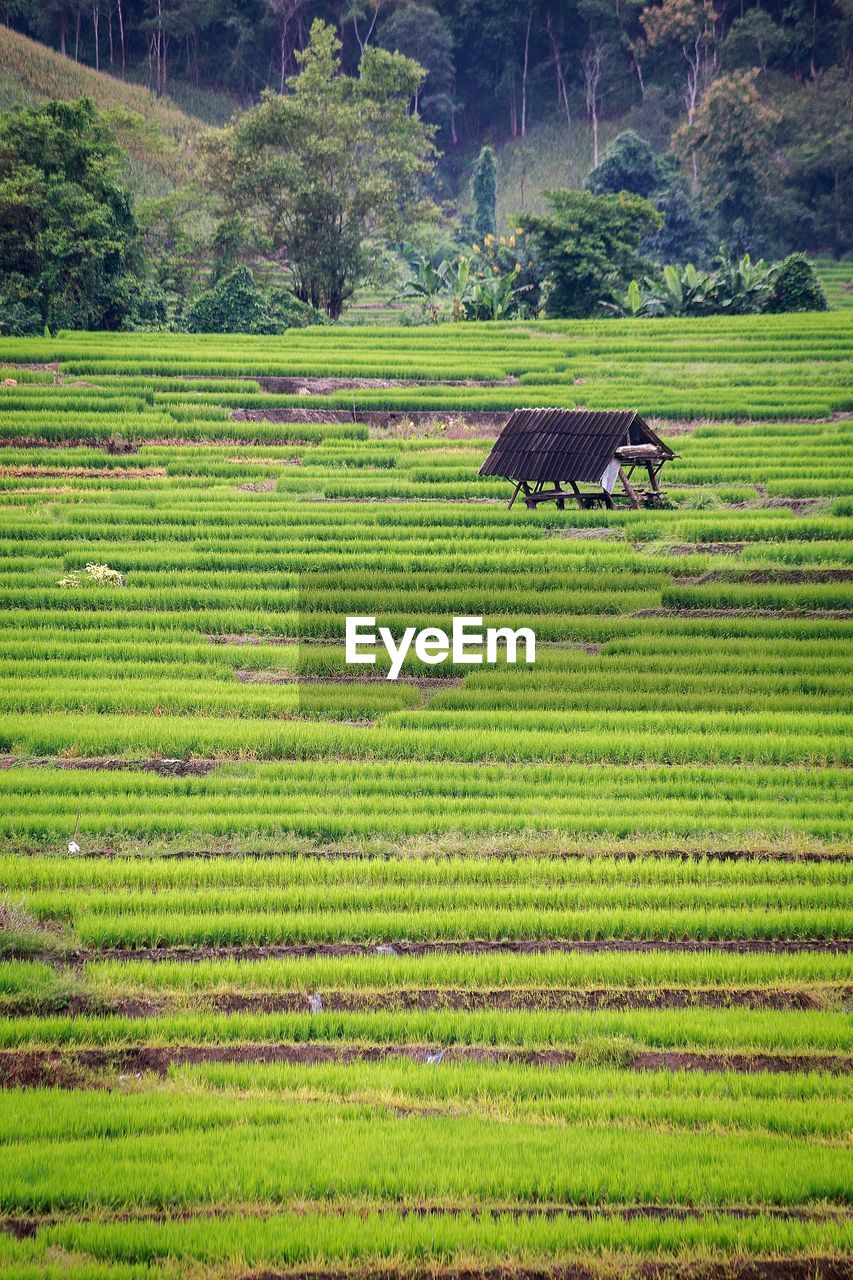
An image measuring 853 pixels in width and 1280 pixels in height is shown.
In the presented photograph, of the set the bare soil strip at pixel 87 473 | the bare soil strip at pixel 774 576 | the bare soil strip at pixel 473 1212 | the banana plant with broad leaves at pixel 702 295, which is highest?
the banana plant with broad leaves at pixel 702 295

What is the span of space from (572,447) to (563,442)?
141mm

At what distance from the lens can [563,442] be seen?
59.0 ft

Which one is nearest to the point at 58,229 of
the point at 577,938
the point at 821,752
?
the point at 821,752

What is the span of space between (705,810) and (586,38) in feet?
185

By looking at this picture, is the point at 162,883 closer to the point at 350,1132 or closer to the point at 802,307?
the point at 350,1132

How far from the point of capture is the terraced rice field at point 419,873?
586 centimetres

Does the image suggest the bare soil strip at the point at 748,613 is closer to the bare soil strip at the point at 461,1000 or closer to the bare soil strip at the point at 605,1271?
the bare soil strip at the point at 461,1000

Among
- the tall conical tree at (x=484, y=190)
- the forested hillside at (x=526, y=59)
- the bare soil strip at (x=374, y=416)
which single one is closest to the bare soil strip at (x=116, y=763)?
the bare soil strip at (x=374, y=416)

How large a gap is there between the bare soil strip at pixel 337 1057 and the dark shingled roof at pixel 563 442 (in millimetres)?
11237

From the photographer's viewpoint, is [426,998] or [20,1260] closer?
[20,1260]

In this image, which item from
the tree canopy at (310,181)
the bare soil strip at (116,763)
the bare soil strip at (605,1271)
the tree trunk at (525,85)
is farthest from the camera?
the tree trunk at (525,85)

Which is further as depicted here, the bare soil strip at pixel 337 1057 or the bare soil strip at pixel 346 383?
the bare soil strip at pixel 346 383

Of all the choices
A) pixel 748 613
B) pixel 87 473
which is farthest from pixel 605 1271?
pixel 87 473

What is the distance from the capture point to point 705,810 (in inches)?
430
